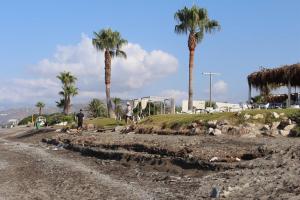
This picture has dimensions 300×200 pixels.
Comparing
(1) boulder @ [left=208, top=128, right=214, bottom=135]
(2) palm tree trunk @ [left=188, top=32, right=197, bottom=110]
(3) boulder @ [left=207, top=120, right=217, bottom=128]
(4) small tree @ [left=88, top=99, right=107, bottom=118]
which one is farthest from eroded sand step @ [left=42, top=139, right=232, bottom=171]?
(4) small tree @ [left=88, top=99, right=107, bottom=118]

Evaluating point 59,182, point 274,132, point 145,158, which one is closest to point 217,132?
point 274,132

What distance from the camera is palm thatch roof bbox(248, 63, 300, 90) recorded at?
37.8m

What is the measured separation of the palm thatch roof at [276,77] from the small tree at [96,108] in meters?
42.0

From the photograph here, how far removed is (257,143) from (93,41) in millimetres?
38102

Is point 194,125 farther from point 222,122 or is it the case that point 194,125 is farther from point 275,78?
point 275,78

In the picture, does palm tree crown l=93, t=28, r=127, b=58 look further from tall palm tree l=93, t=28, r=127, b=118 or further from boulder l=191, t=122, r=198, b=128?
boulder l=191, t=122, r=198, b=128

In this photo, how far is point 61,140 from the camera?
3553 cm

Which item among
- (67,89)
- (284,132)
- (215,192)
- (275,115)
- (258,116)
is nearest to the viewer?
(215,192)

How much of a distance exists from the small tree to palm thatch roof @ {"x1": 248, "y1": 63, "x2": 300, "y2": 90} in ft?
138

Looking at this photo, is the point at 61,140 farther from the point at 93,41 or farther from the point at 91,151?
the point at 93,41

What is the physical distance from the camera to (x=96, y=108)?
83812 millimetres

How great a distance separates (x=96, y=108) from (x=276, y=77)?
4787 cm

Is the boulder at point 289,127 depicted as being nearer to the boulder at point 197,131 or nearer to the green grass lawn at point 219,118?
the green grass lawn at point 219,118

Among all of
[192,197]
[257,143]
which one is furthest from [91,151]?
[192,197]
